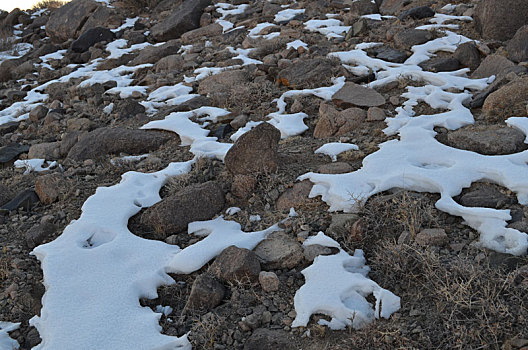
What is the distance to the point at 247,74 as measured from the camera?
24.1 ft

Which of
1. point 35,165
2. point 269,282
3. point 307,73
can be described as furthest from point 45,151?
point 269,282

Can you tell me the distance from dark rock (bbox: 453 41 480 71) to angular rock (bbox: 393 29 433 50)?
74cm

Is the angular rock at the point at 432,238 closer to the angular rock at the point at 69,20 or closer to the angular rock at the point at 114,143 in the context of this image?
the angular rock at the point at 114,143

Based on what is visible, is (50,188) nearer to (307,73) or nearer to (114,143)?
(114,143)

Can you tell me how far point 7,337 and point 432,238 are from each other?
9.47 ft

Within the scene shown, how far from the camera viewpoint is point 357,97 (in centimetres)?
585

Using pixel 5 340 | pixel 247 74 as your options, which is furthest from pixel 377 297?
pixel 247 74

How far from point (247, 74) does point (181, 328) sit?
5.02 metres

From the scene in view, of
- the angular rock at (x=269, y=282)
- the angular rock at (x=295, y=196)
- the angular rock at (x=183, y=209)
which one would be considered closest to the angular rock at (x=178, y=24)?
the angular rock at (x=183, y=209)

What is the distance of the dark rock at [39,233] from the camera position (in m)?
4.04

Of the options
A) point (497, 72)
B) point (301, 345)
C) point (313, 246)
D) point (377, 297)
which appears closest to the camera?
point (301, 345)

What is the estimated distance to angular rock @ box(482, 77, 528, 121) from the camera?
194 inches

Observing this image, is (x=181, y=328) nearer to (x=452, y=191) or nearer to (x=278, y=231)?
(x=278, y=231)

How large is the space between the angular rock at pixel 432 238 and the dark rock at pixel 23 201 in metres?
3.66
